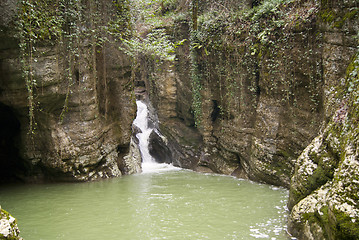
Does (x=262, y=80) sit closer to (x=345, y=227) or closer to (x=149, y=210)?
(x=149, y=210)

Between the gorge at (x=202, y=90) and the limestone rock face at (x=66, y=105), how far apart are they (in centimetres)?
4

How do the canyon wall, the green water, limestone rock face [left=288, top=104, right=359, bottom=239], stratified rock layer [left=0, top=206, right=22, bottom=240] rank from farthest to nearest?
the green water → the canyon wall → limestone rock face [left=288, top=104, right=359, bottom=239] → stratified rock layer [left=0, top=206, right=22, bottom=240]

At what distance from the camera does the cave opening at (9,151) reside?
32.0ft

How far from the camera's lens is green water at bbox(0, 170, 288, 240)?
16.3ft

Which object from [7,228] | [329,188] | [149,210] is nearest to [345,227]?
[329,188]

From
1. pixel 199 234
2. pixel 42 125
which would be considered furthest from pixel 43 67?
pixel 199 234

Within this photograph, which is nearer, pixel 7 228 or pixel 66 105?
pixel 7 228

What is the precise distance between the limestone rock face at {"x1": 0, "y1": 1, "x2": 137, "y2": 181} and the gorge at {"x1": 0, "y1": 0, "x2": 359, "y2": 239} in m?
0.04

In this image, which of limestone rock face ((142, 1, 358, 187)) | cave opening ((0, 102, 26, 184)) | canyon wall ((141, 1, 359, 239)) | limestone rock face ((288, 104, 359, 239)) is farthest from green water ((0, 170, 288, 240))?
limestone rock face ((142, 1, 358, 187))

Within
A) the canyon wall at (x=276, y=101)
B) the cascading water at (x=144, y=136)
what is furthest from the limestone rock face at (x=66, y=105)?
the cascading water at (x=144, y=136)

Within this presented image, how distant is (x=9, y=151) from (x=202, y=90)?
7.54 meters

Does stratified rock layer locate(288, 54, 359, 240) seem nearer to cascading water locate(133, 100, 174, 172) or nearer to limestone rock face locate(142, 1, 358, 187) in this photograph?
limestone rock face locate(142, 1, 358, 187)

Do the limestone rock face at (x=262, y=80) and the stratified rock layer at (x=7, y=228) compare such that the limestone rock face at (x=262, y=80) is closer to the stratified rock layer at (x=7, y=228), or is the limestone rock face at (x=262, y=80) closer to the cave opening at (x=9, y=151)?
the stratified rock layer at (x=7, y=228)

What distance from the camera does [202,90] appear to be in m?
11.8
